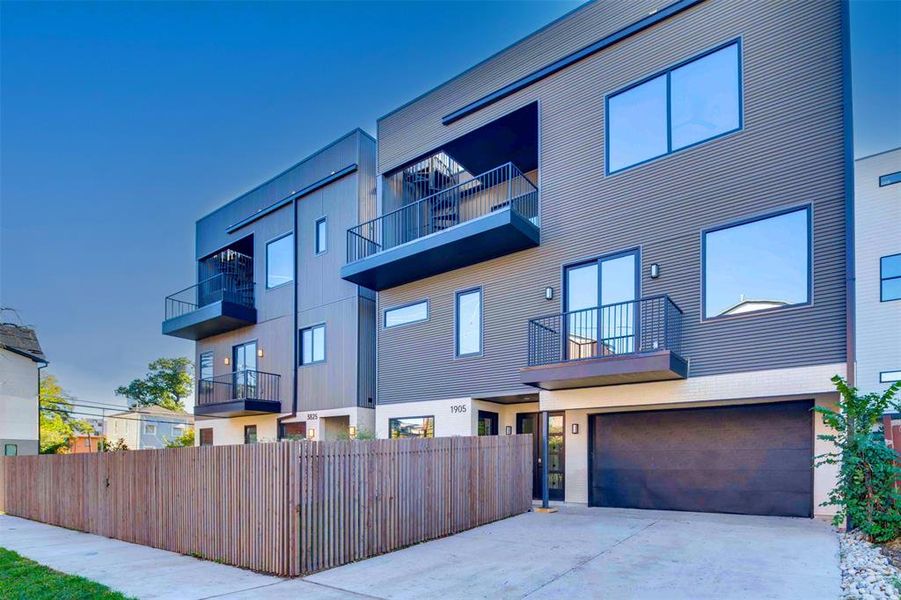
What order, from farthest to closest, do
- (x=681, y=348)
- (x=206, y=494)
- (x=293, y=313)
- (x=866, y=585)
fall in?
(x=293, y=313), (x=681, y=348), (x=206, y=494), (x=866, y=585)

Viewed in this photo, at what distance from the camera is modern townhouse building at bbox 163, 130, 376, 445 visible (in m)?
15.7

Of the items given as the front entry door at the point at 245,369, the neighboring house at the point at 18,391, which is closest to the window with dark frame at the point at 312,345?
the front entry door at the point at 245,369

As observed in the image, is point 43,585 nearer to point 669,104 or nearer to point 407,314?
point 407,314

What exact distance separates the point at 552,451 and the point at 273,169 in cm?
1533

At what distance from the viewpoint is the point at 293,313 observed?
17328 millimetres

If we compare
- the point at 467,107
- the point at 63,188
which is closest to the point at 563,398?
the point at 467,107

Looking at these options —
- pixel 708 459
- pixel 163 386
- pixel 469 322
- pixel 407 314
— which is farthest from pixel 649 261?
pixel 163 386

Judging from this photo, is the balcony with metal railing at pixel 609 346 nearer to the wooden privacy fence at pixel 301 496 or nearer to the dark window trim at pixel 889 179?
the wooden privacy fence at pixel 301 496

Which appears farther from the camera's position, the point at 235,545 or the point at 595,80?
the point at 595,80

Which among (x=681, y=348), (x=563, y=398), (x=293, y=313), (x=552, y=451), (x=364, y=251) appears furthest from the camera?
(x=293, y=313)

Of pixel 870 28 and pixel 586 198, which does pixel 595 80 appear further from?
pixel 870 28

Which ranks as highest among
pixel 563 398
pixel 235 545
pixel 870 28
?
pixel 870 28

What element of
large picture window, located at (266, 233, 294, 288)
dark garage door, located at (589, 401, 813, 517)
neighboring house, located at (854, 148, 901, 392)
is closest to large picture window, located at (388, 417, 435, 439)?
dark garage door, located at (589, 401, 813, 517)

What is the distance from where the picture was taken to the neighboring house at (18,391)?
65.5 feet
